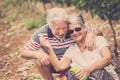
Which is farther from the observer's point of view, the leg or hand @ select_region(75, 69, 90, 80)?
the leg

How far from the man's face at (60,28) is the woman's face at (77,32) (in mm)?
97

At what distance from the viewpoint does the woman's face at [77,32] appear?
518cm

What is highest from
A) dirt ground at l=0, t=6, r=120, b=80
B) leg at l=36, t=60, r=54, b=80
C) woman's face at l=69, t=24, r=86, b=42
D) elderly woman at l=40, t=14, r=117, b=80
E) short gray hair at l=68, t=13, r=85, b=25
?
short gray hair at l=68, t=13, r=85, b=25

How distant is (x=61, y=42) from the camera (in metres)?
5.62

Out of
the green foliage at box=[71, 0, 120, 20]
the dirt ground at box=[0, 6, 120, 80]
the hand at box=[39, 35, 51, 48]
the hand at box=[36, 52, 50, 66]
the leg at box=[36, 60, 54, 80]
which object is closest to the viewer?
the hand at box=[39, 35, 51, 48]

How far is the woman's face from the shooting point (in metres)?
5.18

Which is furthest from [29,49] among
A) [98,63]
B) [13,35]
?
[13,35]

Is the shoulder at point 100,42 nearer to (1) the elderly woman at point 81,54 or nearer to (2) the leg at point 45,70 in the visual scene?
(1) the elderly woman at point 81,54

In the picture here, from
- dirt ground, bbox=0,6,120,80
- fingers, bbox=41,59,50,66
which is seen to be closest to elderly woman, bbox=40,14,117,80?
fingers, bbox=41,59,50,66

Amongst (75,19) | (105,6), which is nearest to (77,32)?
(75,19)

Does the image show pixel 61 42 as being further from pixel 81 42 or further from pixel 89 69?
pixel 89 69

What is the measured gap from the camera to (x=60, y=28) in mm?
5246

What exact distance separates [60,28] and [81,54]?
0.53 metres

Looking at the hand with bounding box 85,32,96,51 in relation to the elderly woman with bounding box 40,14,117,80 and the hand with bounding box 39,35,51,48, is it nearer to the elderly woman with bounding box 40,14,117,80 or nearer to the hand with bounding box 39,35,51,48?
the elderly woman with bounding box 40,14,117,80
